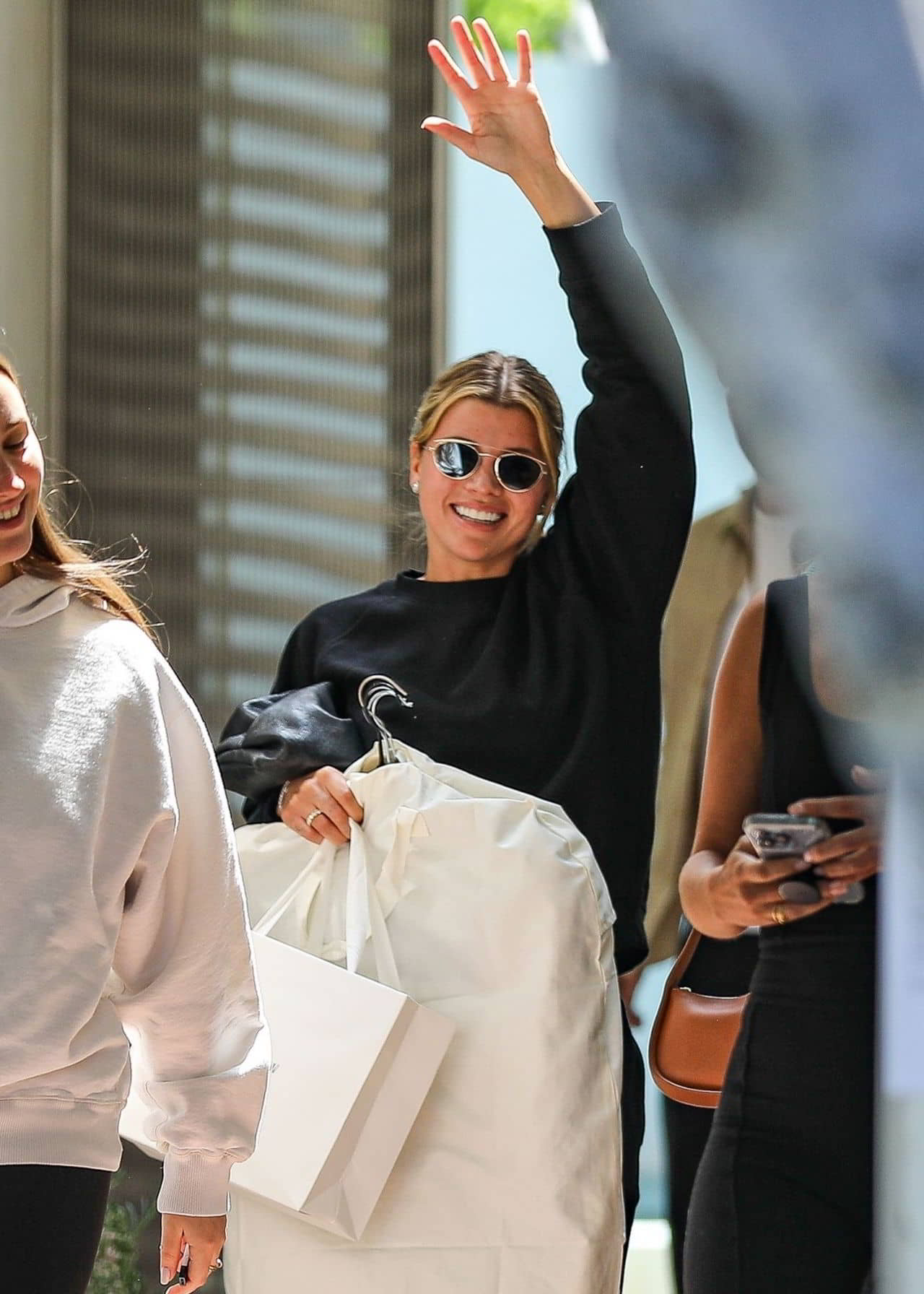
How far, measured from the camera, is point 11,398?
58.6 inches

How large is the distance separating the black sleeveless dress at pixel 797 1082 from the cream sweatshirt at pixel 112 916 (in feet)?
1.96

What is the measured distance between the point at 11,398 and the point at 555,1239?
1116mm

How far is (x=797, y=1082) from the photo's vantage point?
1805mm

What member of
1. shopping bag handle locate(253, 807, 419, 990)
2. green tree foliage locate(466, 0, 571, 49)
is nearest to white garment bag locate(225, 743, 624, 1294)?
shopping bag handle locate(253, 807, 419, 990)

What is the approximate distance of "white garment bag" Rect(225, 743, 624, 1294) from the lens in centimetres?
194

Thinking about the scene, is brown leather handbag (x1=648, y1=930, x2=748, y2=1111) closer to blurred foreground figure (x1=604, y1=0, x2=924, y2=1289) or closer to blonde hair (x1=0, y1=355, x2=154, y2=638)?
blurred foreground figure (x1=604, y1=0, x2=924, y2=1289)

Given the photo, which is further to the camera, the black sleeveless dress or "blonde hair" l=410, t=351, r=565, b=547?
"blonde hair" l=410, t=351, r=565, b=547

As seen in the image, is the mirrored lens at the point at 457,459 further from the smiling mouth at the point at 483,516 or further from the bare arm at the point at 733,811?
the bare arm at the point at 733,811

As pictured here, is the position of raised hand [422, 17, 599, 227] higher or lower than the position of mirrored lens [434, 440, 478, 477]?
higher

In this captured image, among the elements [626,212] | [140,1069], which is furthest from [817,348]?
[140,1069]

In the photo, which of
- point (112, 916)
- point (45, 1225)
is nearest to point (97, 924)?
point (112, 916)

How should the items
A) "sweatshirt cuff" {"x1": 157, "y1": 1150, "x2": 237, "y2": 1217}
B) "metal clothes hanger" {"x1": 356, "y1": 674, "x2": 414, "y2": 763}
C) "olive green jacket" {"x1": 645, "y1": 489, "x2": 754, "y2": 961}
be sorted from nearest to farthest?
1. "sweatshirt cuff" {"x1": 157, "y1": 1150, "x2": 237, "y2": 1217}
2. "olive green jacket" {"x1": 645, "y1": 489, "x2": 754, "y2": 961}
3. "metal clothes hanger" {"x1": 356, "y1": 674, "x2": 414, "y2": 763}

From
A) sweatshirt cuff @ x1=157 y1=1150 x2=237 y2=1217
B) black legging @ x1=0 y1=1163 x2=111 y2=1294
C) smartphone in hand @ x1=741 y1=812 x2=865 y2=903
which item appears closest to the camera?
black legging @ x1=0 y1=1163 x2=111 y2=1294

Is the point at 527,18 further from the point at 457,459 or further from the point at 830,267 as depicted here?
the point at 830,267
